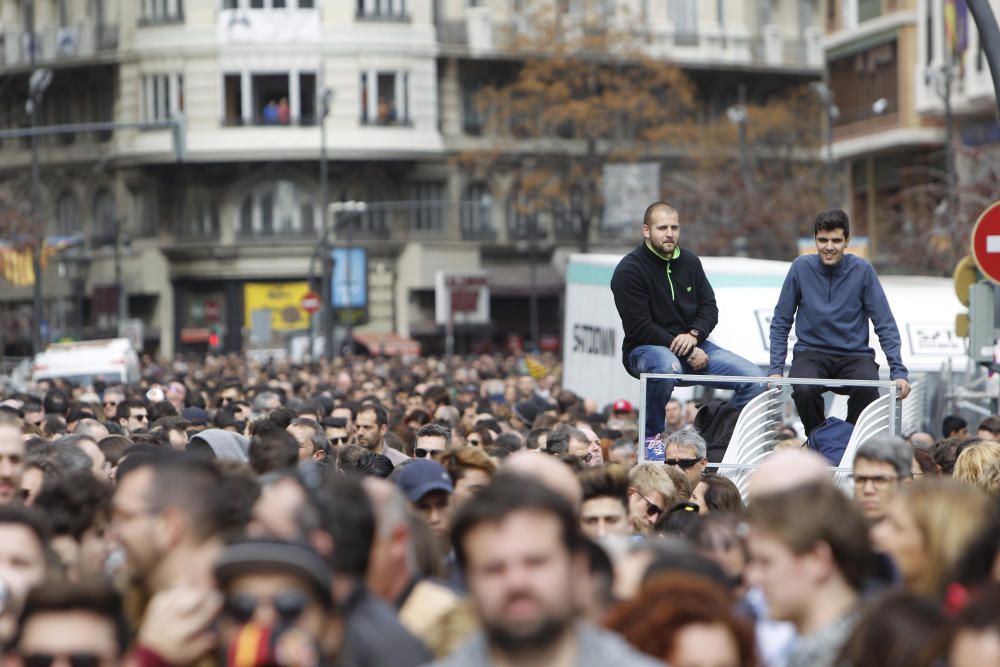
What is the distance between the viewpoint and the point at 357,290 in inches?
2832

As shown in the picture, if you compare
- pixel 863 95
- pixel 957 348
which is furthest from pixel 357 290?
pixel 957 348

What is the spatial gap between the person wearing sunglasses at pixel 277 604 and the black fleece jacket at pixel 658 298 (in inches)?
319

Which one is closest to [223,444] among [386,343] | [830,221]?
[830,221]

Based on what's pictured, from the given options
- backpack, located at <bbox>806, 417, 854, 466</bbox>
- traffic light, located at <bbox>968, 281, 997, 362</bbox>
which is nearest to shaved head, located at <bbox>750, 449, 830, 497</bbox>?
backpack, located at <bbox>806, 417, 854, 466</bbox>

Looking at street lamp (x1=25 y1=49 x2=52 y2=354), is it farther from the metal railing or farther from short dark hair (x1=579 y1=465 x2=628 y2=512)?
short dark hair (x1=579 y1=465 x2=628 y2=512)

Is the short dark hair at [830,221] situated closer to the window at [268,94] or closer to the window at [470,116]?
the window at [268,94]

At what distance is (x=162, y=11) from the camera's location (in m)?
74.2

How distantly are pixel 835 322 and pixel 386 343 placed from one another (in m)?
60.3

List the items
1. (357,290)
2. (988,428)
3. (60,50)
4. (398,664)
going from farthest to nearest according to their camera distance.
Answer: (60,50), (357,290), (988,428), (398,664)

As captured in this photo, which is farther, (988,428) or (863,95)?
(863,95)

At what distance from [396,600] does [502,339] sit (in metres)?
72.9

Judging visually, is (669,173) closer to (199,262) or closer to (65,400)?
(199,262)

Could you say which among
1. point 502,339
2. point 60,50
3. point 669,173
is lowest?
point 502,339

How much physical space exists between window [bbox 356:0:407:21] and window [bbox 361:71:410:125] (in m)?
1.91
